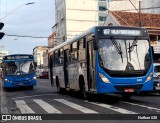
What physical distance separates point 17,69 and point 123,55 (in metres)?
14.4

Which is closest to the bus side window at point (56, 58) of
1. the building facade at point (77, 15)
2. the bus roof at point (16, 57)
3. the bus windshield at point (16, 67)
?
the bus windshield at point (16, 67)

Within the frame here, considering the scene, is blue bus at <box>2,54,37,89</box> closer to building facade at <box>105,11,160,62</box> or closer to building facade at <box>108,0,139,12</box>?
building facade at <box>105,11,160,62</box>

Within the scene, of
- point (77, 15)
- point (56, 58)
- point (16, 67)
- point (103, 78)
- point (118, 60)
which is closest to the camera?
point (103, 78)

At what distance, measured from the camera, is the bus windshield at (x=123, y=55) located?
50.1 feet

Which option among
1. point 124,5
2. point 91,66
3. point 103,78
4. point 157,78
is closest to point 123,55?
point 103,78

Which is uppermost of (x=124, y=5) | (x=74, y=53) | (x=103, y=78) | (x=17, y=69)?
(x=124, y=5)

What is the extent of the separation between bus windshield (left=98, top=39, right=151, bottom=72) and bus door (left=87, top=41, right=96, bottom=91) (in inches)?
23.7

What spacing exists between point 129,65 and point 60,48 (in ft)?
26.0

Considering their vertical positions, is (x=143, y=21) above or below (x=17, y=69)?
above

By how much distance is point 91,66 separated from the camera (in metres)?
16.0

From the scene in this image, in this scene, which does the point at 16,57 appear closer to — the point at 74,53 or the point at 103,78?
the point at 74,53

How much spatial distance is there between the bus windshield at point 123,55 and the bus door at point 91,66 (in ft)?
1.98

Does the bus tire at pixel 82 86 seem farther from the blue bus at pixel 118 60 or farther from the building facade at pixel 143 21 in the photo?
the building facade at pixel 143 21

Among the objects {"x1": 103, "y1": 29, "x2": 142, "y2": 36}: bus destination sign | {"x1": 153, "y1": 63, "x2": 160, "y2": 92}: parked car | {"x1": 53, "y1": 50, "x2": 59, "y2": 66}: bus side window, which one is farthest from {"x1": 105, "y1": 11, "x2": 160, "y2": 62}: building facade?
{"x1": 103, "y1": 29, "x2": 142, "y2": 36}: bus destination sign
